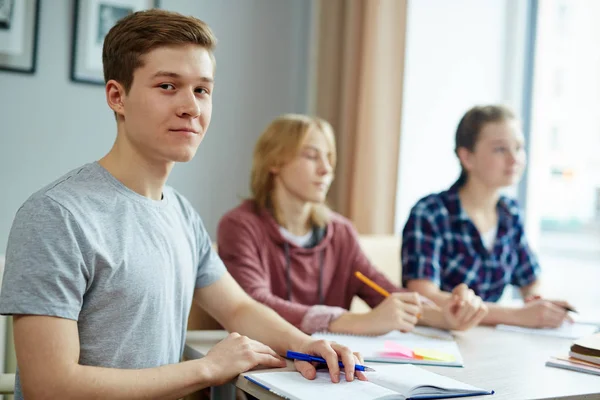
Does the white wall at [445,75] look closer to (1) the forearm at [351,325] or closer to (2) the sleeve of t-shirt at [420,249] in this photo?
(2) the sleeve of t-shirt at [420,249]

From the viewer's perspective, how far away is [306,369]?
3.79 feet

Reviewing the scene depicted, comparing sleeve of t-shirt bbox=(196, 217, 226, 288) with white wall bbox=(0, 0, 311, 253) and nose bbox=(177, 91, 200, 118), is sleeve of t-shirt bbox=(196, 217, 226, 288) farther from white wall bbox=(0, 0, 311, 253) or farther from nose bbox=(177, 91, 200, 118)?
white wall bbox=(0, 0, 311, 253)

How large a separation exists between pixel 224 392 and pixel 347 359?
25 centimetres

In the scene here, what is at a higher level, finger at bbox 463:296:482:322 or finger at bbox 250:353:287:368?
finger at bbox 463:296:482:322

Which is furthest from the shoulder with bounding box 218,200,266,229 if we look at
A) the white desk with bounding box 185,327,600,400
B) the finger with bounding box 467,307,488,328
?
the finger with bounding box 467,307,488,328

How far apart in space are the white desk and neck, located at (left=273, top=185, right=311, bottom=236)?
1.66 feet

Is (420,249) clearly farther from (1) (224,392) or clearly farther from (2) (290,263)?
(1) (224,392)

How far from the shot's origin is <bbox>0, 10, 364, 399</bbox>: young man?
1.02 meters

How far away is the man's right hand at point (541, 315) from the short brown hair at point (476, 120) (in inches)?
21.5

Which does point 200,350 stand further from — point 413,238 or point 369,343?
point 413,238

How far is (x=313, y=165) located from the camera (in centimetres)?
194

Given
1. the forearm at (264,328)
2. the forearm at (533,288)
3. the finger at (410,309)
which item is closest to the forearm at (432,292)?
the finger at (410,309)

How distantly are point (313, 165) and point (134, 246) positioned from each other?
2.78 feet

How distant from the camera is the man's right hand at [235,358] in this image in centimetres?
115
